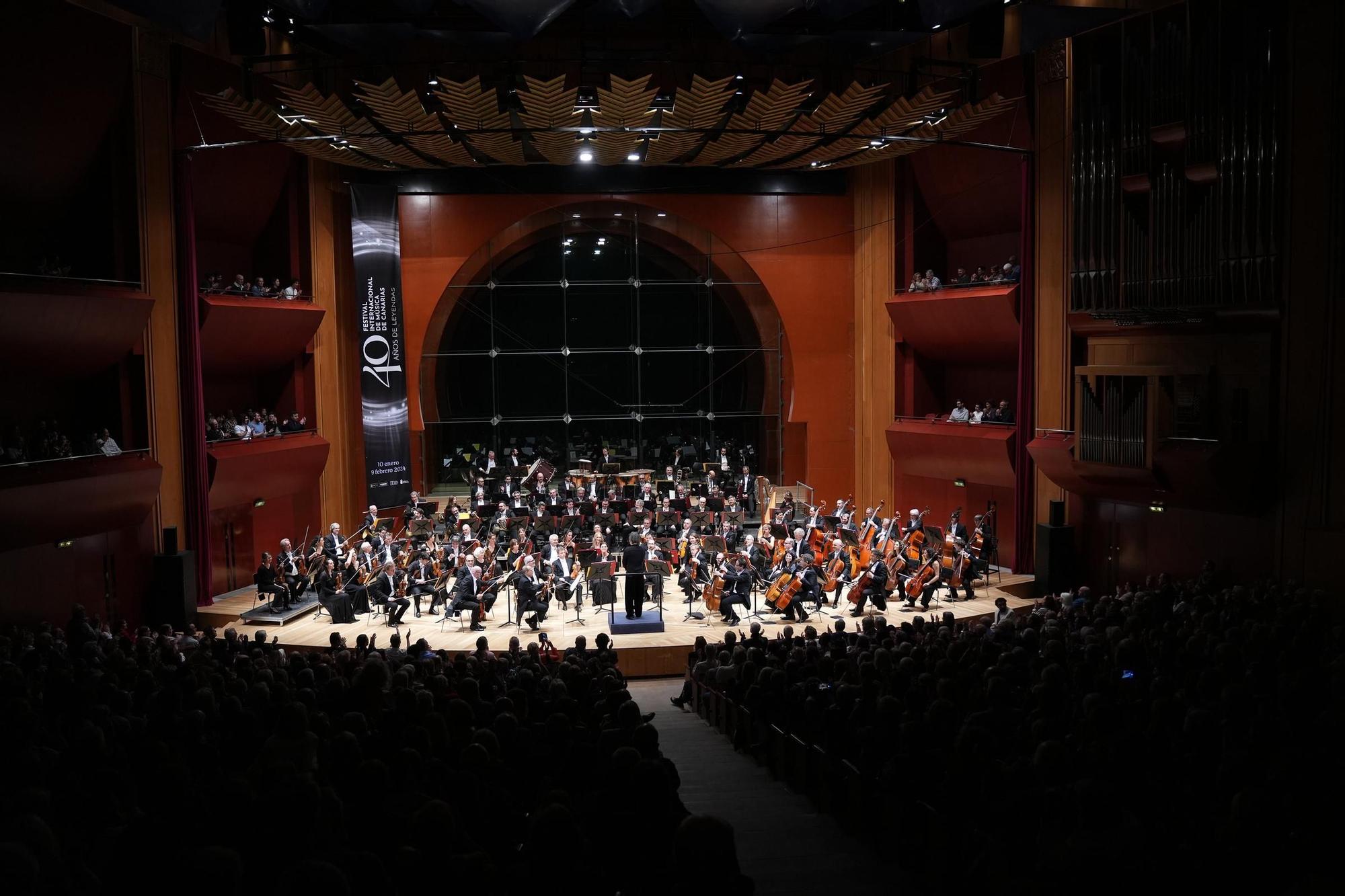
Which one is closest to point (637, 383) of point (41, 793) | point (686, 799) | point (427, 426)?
point (427, 426)

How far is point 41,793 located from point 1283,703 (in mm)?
6670

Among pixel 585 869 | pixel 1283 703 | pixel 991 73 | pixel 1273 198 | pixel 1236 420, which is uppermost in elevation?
pixel 991 73

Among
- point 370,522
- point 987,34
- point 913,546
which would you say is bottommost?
point 913,546

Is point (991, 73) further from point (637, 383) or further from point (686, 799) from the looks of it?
point (686, 799)

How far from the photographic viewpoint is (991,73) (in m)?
16.8

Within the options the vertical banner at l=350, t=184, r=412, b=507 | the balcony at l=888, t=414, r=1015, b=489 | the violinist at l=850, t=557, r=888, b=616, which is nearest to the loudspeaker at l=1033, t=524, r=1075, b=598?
the balcony at l=888, t=414, r=1015, b=489

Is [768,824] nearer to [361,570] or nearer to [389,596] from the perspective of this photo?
[389,596]

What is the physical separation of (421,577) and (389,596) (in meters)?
0.54

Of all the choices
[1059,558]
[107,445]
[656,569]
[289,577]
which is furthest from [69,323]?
[1059,558]

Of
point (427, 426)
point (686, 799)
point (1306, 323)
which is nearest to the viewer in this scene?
point (686, 799)

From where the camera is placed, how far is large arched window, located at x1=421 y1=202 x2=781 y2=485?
21.5 metres

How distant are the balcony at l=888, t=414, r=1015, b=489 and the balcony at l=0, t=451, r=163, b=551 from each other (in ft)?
42.0

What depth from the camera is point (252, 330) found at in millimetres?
16906

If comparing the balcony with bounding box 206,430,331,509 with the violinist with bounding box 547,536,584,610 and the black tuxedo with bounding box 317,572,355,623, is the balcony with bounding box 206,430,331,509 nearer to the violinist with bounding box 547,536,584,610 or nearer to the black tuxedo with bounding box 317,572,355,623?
the black tuxedo with bounding box 317,572,355,623
